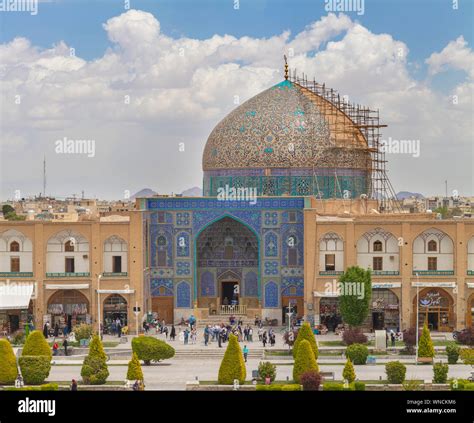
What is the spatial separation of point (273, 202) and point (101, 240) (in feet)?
22.3

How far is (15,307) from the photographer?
5562cm

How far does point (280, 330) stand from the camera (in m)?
56.6

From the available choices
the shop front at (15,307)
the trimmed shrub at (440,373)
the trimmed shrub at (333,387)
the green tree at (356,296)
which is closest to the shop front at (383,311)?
the green tree at (356,296)

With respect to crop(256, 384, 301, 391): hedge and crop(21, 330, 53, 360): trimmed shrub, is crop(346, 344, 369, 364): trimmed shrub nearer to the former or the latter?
crop(256, 384, 301, 391): hedge

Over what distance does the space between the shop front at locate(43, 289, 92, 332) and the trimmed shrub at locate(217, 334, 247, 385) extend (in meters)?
13.8

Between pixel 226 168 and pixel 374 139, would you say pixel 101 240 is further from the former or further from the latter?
pixel 374 139

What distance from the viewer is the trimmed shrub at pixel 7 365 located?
44344 mm

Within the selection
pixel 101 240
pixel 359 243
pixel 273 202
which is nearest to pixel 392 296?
pixel 359 243

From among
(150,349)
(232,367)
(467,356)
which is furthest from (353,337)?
(232,367)

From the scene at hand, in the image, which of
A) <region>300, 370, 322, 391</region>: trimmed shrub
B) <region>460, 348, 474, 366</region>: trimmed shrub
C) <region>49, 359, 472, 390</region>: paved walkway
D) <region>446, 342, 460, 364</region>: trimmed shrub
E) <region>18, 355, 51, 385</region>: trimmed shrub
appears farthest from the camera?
<region>446, 342, 460, 364</region>: trimmed shrub

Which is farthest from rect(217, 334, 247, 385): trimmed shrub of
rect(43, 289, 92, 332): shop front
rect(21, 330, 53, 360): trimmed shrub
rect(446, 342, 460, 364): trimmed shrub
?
rect(43, 289, 92, 332): shop front

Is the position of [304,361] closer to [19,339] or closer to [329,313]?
[329,313]

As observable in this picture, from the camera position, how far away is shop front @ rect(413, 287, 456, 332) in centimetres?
5616

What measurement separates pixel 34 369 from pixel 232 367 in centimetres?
583
